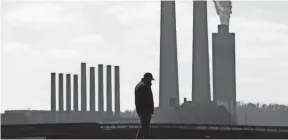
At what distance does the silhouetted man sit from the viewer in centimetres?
1203

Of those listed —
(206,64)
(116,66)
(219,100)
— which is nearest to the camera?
(206,64)

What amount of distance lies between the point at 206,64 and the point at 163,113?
22188mm

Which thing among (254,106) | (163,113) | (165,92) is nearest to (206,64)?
(165,92)

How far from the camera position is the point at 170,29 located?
127m

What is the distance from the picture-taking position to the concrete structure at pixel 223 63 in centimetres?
12925

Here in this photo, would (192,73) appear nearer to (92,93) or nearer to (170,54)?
(170,54)

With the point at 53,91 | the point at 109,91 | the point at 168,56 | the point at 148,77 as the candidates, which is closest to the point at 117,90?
the point at 109,91

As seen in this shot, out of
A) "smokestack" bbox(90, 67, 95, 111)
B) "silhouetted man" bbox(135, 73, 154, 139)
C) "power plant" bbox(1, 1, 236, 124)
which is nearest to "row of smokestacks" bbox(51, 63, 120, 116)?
"smokestack" bbox(90, 67, 95, 111)

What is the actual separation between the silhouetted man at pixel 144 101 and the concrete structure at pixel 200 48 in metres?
111

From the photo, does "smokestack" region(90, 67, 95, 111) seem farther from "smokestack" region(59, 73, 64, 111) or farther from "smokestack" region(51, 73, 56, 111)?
"smokestack" region(51, 73, 56, 111)

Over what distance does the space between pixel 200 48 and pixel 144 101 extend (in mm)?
111226

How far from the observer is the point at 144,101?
12164 millimetres

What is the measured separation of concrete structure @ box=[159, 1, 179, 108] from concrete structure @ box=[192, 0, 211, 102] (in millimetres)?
4418

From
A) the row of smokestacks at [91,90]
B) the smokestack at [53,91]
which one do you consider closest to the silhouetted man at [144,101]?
the row of smokestacks at [91,90]
